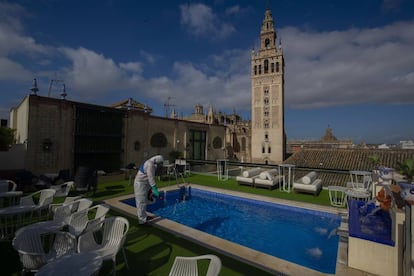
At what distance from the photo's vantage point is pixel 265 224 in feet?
20.8

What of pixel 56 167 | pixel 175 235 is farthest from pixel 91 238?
pixel 56 167

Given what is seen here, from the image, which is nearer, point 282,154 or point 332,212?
point 332,212

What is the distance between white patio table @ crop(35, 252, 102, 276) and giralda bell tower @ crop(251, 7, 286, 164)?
1414 inches

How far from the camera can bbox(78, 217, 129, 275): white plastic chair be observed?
115 inches

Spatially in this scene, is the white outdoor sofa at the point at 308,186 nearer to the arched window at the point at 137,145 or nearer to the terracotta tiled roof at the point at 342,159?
the terracotta tiled roof at the point at 342,159

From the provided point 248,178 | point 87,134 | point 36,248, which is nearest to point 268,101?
point 248,178

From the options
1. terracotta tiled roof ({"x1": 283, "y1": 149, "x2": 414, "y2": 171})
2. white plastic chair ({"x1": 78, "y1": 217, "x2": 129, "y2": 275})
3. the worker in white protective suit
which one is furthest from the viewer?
terracotta tiled roof ({"x1": 283, "y1": 149, "x2": 414, "y2": 171})

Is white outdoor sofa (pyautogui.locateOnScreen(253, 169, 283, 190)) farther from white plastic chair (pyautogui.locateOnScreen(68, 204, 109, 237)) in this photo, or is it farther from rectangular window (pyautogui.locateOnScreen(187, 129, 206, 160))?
rectangular window (pyautogui.locateOnScreen(187, 129, 206, 160))

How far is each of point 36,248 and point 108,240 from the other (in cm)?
96

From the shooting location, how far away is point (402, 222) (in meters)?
2.96

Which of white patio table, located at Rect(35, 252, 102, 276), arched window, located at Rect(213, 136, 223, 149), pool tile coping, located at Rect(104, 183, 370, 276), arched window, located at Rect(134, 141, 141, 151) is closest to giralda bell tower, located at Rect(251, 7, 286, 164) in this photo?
arched window, located at Rect(213, 136, 223, 149)

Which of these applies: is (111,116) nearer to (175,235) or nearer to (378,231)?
(175,235)

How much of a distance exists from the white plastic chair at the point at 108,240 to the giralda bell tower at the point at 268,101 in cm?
3516

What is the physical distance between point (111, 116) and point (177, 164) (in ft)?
17.6
